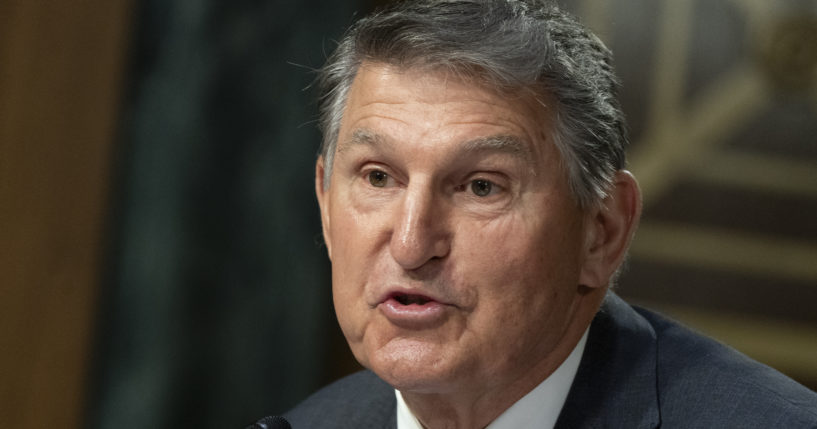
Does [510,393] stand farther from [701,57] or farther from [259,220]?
[701,57]

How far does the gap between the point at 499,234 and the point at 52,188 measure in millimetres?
1772

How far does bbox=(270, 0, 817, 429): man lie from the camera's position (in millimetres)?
1833

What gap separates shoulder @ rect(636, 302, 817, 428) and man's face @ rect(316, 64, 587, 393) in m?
0.27

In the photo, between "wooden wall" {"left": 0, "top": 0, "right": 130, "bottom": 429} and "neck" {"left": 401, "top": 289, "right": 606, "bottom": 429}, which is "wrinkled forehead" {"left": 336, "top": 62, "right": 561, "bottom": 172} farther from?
"wooden wall" {"left": 0, "top": 0, "right": 130, "bottom": 429}

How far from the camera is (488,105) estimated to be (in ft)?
6.14

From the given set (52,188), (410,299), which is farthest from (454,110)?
(52,188)

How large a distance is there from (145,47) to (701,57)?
2579 mm

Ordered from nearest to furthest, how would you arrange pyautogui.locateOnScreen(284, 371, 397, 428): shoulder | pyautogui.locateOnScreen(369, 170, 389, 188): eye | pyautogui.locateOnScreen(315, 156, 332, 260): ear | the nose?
the nose
pyautogui.locateOnScreen(369, 170, 389, 188): eye
pyautogui.locateOnScreen(315, 156, 332, 260): ear
pyautogui.locateOnScreen(284, 371, 397, 428): shoulder

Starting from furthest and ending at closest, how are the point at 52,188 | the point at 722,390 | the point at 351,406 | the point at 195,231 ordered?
the point at 195,231 < the point at 52,188 < the point at 351,406 < the point at 722,390

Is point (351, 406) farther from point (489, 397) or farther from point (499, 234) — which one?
point (499, 234)

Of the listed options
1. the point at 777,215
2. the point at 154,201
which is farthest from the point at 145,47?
the point at 777,215

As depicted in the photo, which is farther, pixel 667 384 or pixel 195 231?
A: pixel 195 231

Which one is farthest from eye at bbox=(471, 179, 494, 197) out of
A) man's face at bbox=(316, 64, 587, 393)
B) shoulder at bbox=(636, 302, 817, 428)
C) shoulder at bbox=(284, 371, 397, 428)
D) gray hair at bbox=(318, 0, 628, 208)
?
shoulder at bbox=(284, 371, 397, 428)

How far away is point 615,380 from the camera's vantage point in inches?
79.0
